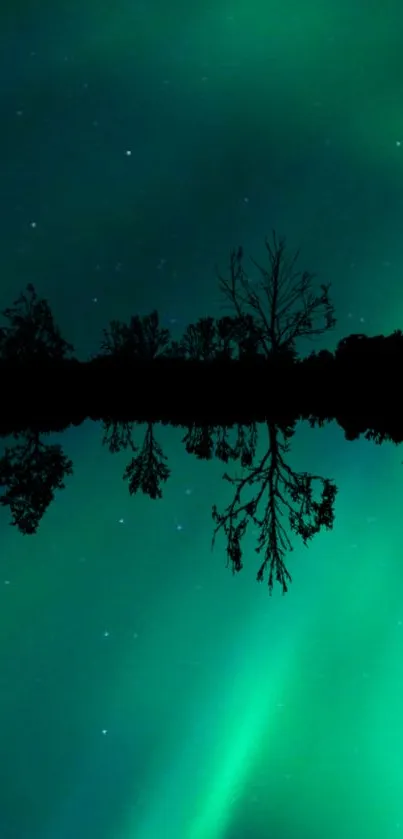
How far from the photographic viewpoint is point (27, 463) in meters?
7.33

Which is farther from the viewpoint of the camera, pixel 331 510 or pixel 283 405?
pixel 283 405

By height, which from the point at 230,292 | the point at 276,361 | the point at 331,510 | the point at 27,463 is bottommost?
the point at 331,510

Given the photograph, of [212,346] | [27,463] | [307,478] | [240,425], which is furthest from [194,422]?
[27,463]

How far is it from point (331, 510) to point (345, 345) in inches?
87.5

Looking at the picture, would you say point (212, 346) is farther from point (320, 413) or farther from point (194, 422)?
point (320, 413)

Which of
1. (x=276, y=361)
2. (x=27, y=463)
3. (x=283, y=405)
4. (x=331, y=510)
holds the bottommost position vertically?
(x=331, y=510)

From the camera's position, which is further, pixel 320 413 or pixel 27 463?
pixel 320 413

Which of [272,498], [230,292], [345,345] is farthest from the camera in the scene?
[230,292]

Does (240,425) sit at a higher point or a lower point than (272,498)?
higher

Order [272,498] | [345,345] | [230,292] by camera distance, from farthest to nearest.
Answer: [230,292] → [345,345] → [272,498]

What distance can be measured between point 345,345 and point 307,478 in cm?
190

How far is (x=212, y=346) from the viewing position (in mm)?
8070

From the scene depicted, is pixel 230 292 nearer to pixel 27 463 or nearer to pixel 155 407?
pixel 155 407

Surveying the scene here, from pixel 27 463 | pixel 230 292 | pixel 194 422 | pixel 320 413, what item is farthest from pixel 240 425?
pixel 27 463
